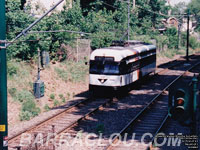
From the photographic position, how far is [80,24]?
32.9m

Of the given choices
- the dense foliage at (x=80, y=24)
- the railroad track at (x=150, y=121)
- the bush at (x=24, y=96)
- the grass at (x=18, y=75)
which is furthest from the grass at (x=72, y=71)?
the railroad track at (x=150, y=121)

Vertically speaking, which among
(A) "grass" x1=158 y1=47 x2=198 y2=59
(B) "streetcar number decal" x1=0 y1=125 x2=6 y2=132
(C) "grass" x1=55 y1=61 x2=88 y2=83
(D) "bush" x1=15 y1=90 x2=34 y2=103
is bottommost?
(D) "bush" x1=15 y1=90 x2=34 y2=103

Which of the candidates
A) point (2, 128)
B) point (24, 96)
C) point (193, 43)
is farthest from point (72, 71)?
point (193, 43)

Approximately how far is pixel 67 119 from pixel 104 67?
187 inches

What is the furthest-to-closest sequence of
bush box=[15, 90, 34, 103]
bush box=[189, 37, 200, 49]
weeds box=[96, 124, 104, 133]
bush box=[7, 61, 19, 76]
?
bush box=[189, 37, 200, 49] → bush box=[7, 61, 19, 76] → bush box=[15, 90, 34, 103] → weeds box=[96, 124, 104, 133]

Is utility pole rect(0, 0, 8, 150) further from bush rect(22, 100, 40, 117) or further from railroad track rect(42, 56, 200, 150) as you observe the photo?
bush rect(22, 100, 40, 117)

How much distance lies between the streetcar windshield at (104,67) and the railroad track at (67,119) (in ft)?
5.86

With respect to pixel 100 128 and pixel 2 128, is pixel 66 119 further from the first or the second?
pixel 2 128

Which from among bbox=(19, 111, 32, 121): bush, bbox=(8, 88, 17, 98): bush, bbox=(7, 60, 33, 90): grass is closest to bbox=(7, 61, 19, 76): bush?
bbox=(7, 60, 33, 90): grass

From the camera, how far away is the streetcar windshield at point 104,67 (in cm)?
1910

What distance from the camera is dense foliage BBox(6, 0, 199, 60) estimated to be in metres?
22.4

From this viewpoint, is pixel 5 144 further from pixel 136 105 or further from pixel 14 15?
pixel 14 15

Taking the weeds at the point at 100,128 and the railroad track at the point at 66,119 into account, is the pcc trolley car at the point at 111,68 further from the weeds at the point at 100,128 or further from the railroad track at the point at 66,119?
the weeds at the point at 100,128

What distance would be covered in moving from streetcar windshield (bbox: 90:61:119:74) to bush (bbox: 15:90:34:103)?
3.98 m
